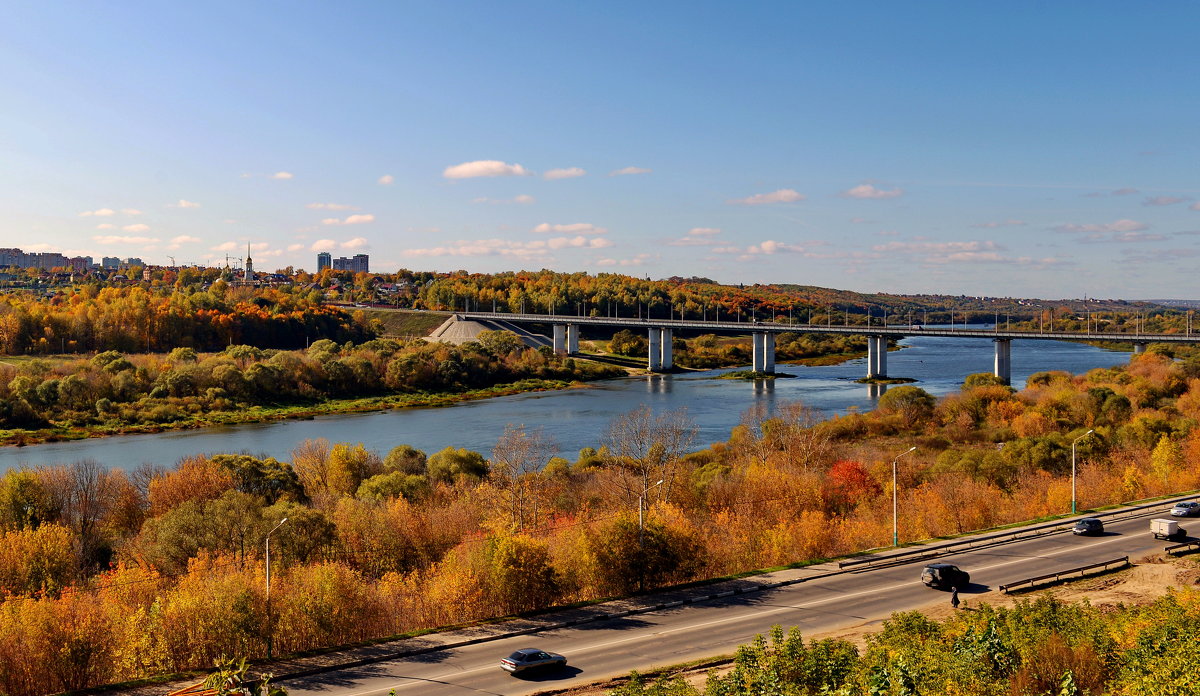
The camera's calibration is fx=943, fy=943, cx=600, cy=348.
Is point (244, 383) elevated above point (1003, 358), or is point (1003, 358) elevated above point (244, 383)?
point (1003, 358)

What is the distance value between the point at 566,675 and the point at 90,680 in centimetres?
901

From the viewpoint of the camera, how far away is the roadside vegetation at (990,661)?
523 inches

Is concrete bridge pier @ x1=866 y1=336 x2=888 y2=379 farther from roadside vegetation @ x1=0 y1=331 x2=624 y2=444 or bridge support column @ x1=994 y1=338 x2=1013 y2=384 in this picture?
roadside vegetation @ x1=0 y1=331 x2=624 y2=444

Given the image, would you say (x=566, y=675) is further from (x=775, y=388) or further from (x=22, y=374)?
(x=775, y=388)

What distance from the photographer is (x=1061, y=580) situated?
23234 millimetres

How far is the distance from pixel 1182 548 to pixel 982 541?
204 inches

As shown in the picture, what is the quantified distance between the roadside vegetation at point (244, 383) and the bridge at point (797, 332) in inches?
587

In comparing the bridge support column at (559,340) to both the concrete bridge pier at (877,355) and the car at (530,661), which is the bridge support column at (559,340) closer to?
the concrete bridge pier at (877,355)

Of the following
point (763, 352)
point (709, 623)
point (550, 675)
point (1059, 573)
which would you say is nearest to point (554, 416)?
point (763, 352)

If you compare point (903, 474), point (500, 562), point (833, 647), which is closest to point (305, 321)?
point (903, 474)

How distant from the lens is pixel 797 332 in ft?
Answer: 372

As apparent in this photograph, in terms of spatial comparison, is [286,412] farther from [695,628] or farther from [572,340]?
[695,628]

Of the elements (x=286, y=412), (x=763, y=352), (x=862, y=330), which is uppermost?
(x=862, y=330)

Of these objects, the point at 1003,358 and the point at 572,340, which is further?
the point at 572,340
